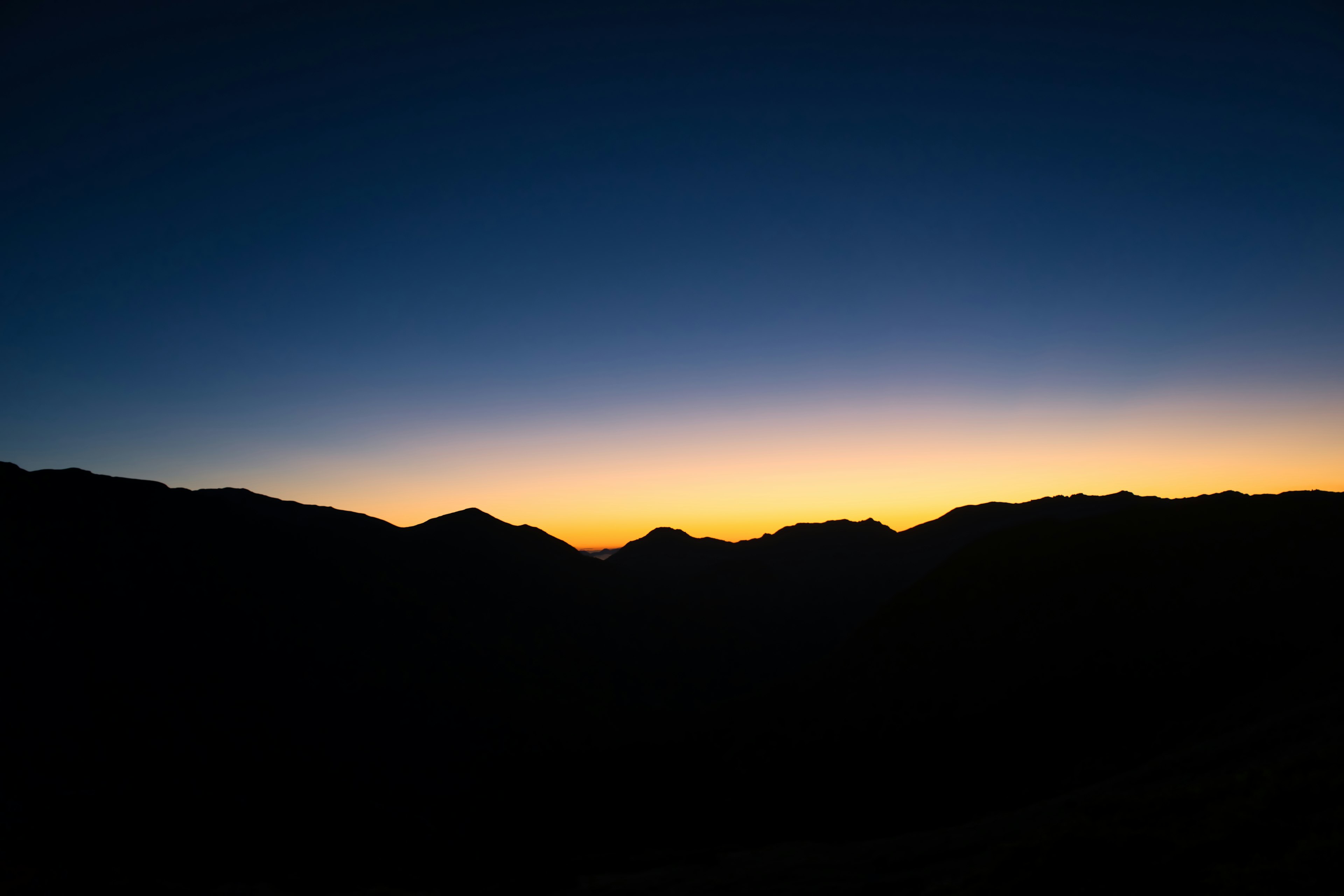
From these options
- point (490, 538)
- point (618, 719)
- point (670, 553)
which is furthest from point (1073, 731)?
point (670, 553)

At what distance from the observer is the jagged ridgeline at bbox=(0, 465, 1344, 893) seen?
71.2ft

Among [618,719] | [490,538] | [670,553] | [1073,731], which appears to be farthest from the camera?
[670,553]

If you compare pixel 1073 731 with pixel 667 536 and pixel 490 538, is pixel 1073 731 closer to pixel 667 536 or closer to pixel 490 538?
pixel 490 538

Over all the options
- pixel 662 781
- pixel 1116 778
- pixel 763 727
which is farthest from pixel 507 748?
pixel 1116 778

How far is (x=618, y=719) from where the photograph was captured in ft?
201

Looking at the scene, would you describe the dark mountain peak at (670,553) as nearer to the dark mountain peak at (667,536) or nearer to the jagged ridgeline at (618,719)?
the dark mountain peak at (667,536)

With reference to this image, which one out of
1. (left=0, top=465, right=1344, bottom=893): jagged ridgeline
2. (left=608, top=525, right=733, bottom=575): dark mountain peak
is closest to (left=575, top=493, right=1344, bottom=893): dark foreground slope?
(left=0, top=465, right=1344, bottom=893): jagged ridgeline

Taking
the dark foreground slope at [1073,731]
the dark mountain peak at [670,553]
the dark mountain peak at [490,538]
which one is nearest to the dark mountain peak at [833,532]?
the dark mountain peak at [670,553]

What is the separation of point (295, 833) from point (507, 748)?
1746 cm

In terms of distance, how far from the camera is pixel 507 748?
52.7 metres

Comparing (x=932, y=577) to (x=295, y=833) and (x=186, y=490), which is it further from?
(x=186, y=490)

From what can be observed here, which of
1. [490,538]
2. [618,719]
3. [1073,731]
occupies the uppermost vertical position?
[490,538]

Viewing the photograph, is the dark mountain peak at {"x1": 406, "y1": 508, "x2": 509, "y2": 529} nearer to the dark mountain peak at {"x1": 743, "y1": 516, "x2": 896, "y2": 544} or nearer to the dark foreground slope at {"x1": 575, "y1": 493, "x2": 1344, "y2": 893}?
the dark foreground slope at {"x1": 575, "y1": 493, "x2": 1344, "y2": 893}

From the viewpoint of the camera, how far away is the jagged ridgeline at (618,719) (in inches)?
854
